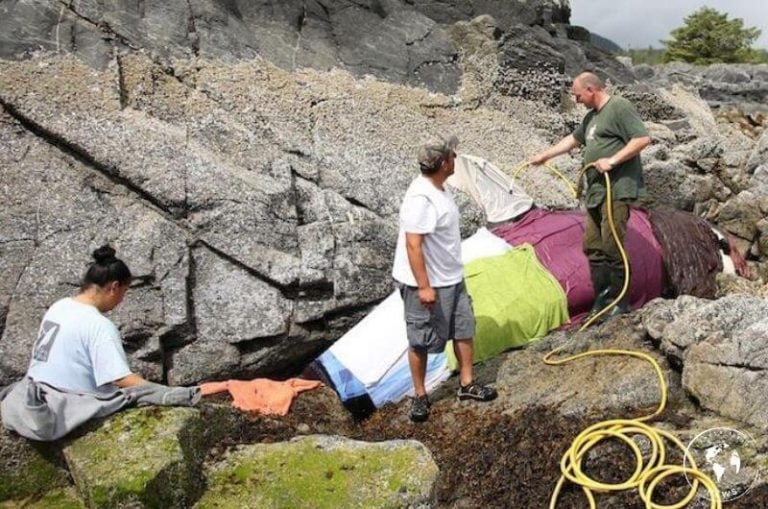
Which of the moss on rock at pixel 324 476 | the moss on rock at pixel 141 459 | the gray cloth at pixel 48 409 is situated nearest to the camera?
the moss on rock at pixel 141 459

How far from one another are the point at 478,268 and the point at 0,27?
492 centimetres

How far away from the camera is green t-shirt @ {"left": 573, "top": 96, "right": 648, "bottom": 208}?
247 inches

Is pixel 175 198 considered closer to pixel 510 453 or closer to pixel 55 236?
pixel 55 236

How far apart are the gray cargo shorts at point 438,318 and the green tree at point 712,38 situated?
39.2m

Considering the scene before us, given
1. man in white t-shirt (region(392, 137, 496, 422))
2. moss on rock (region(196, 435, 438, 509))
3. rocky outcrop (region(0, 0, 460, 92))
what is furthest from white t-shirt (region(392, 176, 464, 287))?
rocky outcrop (region(0, 0, 460, 92))

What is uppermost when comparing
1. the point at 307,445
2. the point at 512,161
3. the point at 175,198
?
the point at 512,161

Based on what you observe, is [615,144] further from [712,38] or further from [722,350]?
[712,38]

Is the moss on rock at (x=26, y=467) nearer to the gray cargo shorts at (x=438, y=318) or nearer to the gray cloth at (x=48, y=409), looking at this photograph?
the gray cloth at (x=48, y=409)

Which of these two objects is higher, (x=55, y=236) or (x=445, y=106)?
(x=445, y=106)

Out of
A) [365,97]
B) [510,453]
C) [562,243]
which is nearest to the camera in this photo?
[510,453]

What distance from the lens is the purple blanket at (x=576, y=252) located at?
6.82 m

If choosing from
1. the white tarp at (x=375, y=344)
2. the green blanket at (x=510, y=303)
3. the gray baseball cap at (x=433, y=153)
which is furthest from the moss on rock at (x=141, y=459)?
the green blanket at (x=510, y=303)

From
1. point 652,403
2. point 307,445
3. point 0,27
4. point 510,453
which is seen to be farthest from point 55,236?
point 652,403

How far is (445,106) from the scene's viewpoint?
993cm
